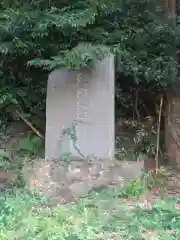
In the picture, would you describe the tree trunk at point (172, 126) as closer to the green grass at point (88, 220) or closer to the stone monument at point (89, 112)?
the stone monument at point (89, 112)

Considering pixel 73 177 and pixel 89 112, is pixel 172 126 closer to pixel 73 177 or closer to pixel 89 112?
pixel 89 112

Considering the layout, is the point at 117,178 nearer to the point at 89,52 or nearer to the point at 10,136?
the point at 89,52

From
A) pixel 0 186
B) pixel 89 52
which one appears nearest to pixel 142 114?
pixel 89 52

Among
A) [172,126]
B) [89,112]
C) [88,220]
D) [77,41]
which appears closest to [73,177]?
[89,112]

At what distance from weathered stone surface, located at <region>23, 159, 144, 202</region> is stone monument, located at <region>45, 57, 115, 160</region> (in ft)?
0.57

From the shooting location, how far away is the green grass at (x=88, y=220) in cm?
371

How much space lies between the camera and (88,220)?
4.01 metres

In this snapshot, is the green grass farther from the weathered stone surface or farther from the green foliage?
the green foliage

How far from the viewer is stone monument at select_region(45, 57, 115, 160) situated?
5270 mm

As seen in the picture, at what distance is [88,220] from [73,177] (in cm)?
112

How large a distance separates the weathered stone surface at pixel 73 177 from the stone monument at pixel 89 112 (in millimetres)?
174

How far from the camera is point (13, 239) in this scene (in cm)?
366

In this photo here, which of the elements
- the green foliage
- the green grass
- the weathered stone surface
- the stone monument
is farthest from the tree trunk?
the green grass

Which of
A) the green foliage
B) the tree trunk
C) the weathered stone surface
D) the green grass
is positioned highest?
the green foliage
